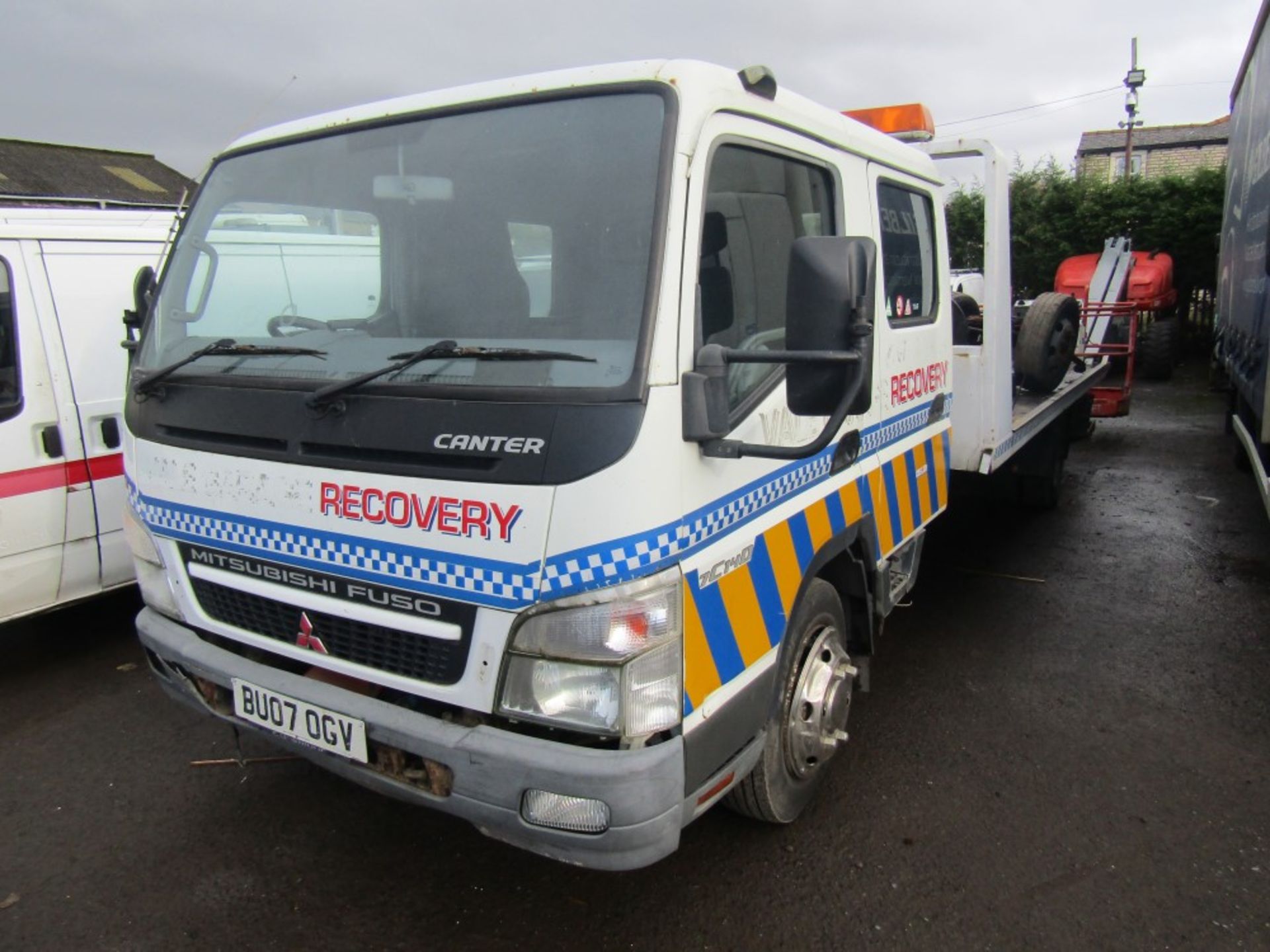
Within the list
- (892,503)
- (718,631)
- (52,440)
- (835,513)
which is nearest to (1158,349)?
(892,503)

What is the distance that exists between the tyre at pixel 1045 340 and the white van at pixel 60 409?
466 cm

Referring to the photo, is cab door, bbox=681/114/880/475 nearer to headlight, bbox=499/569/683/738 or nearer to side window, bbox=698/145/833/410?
side window, bbox=698/145/833/410

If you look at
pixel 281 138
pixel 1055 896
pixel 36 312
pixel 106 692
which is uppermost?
pixel 281 138

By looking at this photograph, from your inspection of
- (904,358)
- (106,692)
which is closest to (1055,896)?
(904,358)

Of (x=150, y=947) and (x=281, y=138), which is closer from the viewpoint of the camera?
(x=150, y=947)

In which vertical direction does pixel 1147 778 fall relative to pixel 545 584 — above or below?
below

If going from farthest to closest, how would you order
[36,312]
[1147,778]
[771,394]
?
[36,312] < [1147,778] < [771,394]

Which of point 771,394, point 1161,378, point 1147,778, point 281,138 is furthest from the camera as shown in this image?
point 1161,378

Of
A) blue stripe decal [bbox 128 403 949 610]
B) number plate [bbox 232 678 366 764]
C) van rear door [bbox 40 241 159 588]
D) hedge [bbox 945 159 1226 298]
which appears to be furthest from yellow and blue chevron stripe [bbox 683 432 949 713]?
hedge [bbox 945 159 1226 298]

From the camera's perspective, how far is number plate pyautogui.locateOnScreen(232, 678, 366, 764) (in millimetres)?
2225

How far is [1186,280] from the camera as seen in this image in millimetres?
16125

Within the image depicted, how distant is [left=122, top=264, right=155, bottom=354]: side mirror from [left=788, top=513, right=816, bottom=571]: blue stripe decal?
2157 millimetres

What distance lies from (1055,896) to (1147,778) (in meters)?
0.85

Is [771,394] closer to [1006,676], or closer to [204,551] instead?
[204,551]
